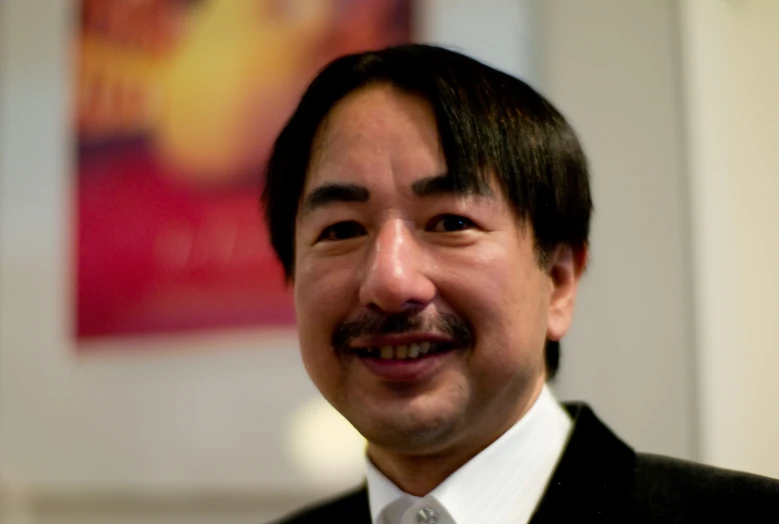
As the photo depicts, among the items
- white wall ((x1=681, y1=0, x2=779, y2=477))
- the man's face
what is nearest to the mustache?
the man's face

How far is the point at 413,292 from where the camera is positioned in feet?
2.08

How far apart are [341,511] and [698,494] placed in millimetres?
403

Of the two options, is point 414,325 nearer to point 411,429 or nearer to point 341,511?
point 411,429

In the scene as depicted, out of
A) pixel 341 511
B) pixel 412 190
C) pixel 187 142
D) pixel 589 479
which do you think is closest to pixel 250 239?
pixel 187 142

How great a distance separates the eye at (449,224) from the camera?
0.67 meters

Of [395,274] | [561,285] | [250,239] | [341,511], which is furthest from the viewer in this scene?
[250,239]

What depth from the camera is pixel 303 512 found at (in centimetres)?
92

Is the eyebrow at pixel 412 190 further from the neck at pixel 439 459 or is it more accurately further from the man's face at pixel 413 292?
the neck at pixel 439 459

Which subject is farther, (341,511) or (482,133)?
(341,511)

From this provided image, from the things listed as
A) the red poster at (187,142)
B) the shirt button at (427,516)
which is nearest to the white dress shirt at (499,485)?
the shirt button at (427,516)

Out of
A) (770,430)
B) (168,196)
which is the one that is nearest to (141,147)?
(168,196)

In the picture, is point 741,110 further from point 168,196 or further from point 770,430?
point 168,196

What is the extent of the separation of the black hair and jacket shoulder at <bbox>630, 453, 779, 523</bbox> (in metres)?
0.22

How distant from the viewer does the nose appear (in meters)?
0.63
